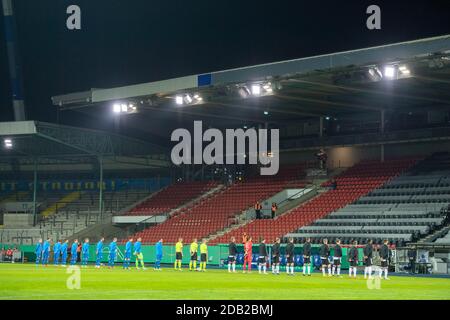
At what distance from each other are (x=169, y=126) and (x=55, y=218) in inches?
457

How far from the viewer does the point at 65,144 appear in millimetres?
53594

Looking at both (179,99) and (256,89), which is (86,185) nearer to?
(179,99)

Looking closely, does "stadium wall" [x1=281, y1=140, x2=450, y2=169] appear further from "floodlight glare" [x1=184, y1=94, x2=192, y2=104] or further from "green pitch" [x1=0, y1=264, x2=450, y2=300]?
"green pitch" [x1=0, y1=264, x2=450, y2=300]

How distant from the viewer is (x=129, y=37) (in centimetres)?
5550

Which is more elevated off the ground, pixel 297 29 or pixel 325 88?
pixel 297 29

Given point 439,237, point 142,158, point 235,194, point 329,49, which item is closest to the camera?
→ point 439,237

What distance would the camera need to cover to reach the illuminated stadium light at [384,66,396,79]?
3856cm

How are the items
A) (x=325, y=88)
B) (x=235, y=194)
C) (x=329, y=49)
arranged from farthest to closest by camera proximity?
(x=235, y=194)
(x=329, y=49)
(x=325, y=88)

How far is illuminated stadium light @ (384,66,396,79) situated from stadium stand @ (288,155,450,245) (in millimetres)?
8230

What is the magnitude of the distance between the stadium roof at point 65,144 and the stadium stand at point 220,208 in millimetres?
5717

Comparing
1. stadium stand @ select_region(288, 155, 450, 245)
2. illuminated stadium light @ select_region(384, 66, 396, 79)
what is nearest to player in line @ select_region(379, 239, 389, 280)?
stadium stand @ select_region(288, 155, 450, 245)

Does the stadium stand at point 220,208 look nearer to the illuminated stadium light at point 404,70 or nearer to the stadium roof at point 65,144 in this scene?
the stadium roof at point 65,144
